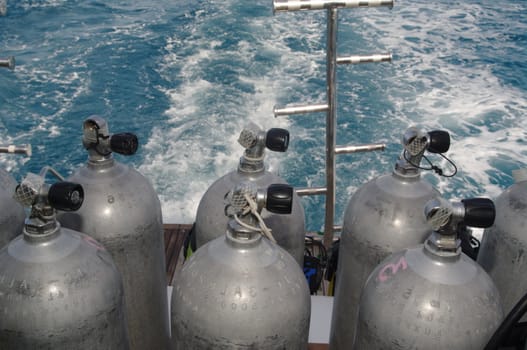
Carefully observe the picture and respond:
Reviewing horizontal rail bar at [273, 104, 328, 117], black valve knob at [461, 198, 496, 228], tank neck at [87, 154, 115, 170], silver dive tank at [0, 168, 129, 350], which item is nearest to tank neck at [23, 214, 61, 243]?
silver dive tank at [0, 168, 129, 350]

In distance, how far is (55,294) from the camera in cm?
174

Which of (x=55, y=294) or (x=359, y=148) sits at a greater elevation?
(x=55, y=294)

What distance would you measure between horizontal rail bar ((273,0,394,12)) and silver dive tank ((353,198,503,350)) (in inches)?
46.3

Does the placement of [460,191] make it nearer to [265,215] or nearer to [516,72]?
A: [516,72]

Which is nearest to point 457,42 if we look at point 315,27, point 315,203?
point 315,27

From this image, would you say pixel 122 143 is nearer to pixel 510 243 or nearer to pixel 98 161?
pixel 98 161

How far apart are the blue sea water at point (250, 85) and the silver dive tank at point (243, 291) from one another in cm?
637

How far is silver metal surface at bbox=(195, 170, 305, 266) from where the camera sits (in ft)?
8.02

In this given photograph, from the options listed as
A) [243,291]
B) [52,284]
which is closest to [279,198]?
[243,291]

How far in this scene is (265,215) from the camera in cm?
249

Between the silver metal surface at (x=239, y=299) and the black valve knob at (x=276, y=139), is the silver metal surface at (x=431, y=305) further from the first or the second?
the black valve knob at (x=276, y=139)

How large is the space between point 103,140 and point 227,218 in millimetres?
622

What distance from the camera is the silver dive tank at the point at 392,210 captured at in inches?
88.3

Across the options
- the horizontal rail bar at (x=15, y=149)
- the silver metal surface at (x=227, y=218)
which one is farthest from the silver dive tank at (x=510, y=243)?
the horizontal rail bar at (x=15, y=149)
